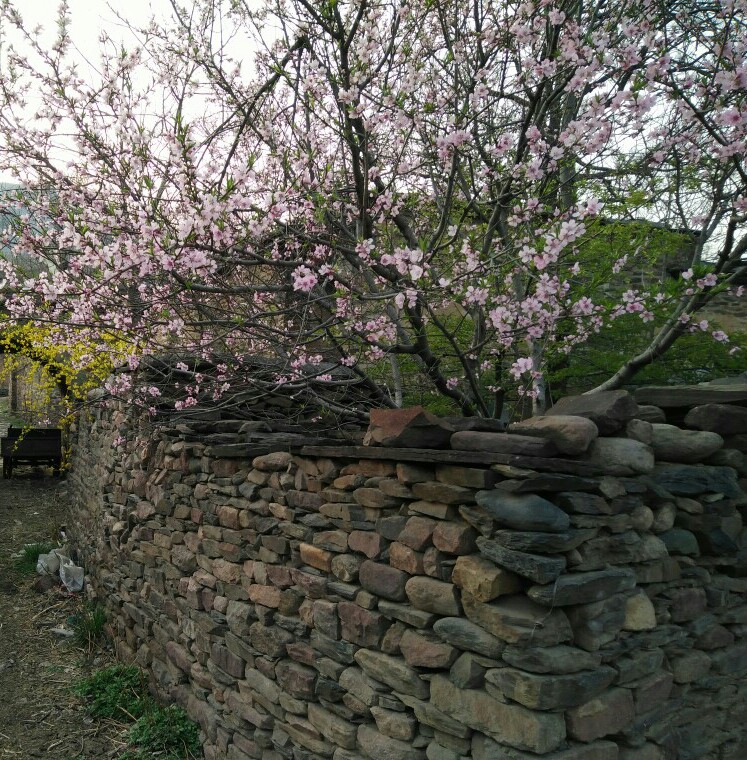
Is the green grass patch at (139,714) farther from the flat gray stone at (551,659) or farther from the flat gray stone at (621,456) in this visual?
the flat gray stone at (621,456)

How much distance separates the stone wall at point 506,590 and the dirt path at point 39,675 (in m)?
1.57

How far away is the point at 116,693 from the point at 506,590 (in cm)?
398

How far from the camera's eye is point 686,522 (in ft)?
8.16

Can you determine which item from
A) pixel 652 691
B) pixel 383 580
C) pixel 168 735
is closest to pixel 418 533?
pixel 383 580

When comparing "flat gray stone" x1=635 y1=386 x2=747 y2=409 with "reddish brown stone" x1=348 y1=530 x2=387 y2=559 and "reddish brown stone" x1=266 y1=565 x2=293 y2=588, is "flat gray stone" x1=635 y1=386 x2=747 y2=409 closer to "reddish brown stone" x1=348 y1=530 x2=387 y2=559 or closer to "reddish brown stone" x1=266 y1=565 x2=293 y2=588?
"reddish brown stone" x1=348 y1=530 x2=387 y2=559

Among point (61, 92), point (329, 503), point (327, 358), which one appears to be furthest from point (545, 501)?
point (61, 92)

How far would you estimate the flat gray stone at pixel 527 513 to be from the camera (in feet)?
6.64

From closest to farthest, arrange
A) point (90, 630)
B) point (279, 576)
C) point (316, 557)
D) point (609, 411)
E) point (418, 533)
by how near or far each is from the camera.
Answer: point (609, 411) → point (418, 533) → point (316, 557) → point (279, 576) → point (90, 630)

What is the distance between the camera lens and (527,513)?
2035 millimetres

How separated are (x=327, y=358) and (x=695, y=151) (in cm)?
263

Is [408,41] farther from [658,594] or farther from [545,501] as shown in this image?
[658,594]

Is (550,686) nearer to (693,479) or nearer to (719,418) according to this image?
(693,479)

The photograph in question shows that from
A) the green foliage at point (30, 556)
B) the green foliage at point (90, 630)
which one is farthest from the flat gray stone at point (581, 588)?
the green foliage at point (30, 556)

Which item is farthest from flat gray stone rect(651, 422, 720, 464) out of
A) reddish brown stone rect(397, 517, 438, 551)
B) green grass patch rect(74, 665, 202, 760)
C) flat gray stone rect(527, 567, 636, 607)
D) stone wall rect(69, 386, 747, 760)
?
green grass patch rect(74, 665, 202, 760)
